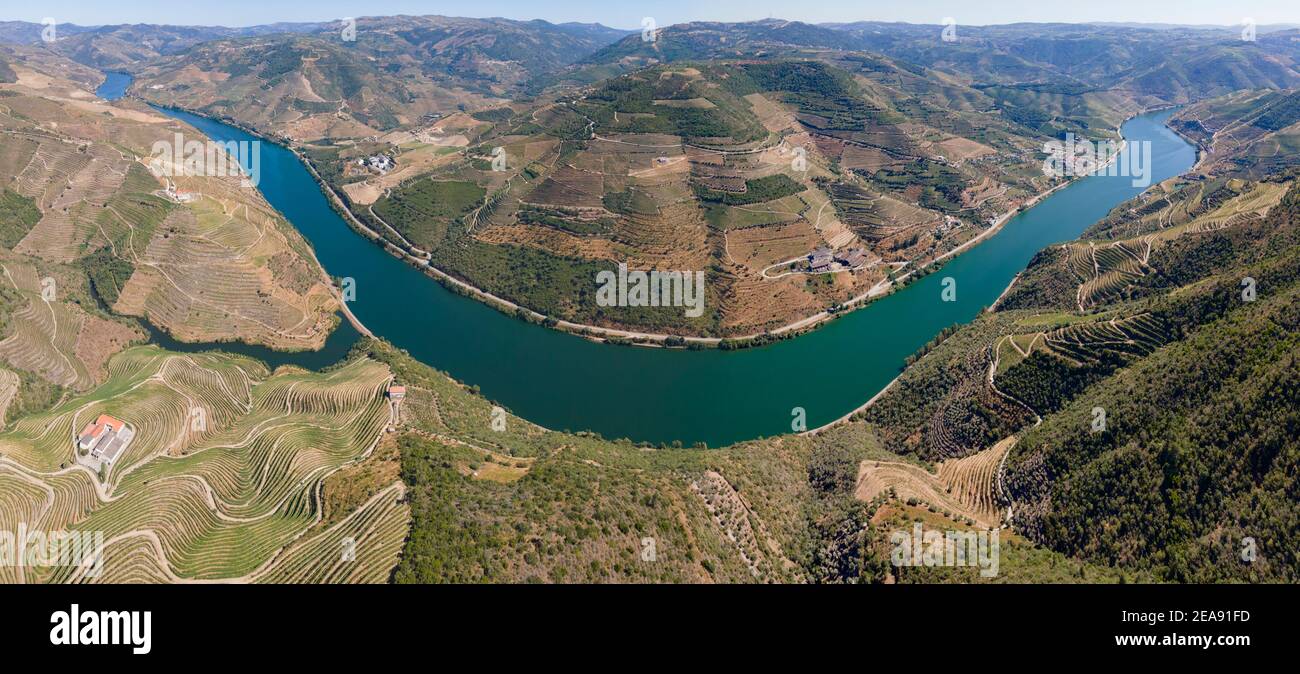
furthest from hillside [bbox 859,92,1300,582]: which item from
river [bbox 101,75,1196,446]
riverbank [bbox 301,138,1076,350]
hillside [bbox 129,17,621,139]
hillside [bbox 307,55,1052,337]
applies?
hillside [bbox 129,17,621,139]

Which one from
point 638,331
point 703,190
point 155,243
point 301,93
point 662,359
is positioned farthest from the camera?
point 301,93

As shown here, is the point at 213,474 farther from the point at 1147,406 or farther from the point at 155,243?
the point at 1147,406

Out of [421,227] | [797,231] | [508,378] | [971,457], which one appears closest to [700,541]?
[971,457]

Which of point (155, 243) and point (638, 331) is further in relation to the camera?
point (155, 243)

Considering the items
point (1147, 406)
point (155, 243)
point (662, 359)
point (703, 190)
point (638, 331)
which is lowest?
point (662, 359)

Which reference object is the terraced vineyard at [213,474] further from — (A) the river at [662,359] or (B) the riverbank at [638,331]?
(B) the riverbank at [638,331]

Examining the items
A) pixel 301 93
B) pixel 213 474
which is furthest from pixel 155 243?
pixel 301 93

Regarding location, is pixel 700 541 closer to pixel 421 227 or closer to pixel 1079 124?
pixel 421 227

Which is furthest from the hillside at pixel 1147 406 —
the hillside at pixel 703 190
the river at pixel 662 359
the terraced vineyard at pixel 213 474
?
the terraced vineyard at pixel 213 474

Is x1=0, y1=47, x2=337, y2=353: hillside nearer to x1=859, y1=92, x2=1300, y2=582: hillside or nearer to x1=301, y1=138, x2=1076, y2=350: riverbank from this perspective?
x1=301, y1=138, x2=1076, y2=350: riverbank
